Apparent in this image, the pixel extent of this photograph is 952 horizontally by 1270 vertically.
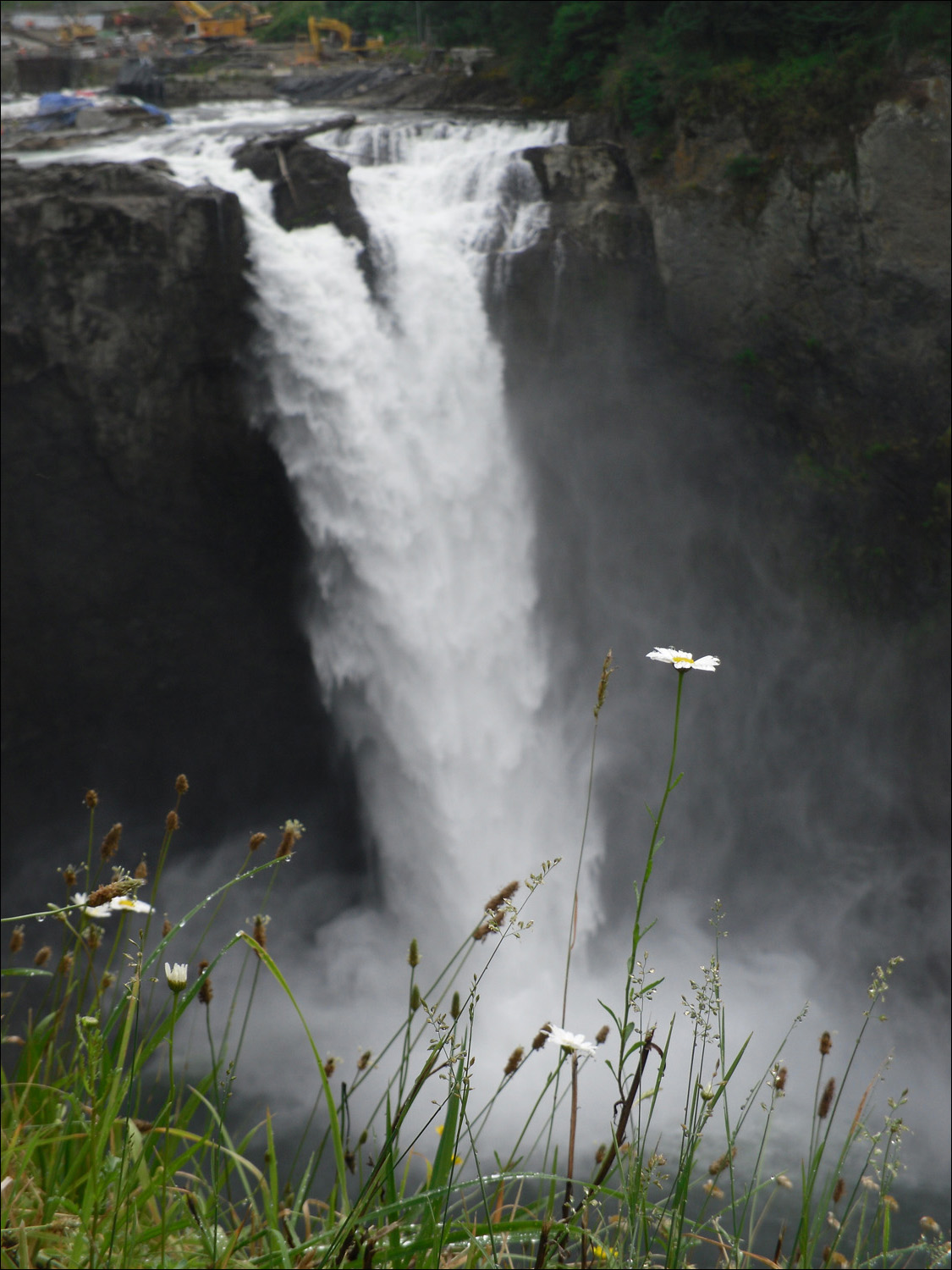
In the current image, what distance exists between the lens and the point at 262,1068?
7523mm

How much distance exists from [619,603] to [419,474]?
8.04ft

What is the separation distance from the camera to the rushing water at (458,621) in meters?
8.41

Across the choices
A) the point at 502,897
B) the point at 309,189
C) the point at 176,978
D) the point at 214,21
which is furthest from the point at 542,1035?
the point at 214,21

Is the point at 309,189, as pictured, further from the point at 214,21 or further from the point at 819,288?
the point at 214,21

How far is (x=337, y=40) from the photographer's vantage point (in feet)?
54.1

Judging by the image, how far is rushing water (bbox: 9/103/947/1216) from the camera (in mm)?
8406

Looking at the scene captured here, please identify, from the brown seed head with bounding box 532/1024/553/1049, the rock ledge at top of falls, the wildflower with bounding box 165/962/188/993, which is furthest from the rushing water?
the wildflower with bounding box 165/962/188/993

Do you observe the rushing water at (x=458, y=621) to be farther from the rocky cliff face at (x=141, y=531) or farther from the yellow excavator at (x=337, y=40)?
Result: the yellow excavator at (x=337, y=40)

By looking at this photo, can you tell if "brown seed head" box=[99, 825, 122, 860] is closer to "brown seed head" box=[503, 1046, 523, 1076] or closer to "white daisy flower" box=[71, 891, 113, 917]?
"white daisy flower" box=[71, 891, 113, 917]

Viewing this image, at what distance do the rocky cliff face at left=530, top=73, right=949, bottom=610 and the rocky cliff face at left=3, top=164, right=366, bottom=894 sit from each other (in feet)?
10.7

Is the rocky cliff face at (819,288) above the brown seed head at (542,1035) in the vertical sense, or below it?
above

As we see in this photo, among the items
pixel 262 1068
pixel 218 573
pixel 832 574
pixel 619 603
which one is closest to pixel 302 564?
pixel 218 573

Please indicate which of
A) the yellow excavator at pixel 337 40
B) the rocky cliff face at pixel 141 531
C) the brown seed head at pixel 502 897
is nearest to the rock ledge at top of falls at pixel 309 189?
the rocky cliff face at pixel 141 531

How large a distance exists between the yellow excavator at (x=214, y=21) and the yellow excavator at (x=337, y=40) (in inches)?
50.1
